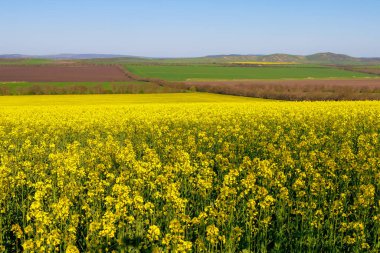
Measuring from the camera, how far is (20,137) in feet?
58.5

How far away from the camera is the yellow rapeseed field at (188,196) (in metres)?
6.34

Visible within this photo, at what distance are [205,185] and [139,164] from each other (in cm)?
224

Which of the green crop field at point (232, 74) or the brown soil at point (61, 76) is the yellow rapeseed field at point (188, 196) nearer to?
the brown soil at point (61, 76)

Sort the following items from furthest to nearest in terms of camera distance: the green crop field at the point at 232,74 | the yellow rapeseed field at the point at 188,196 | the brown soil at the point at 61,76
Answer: the green crop field at the point at 232,74, the brown soil at the point at 61,76, the yellow rapeseed field at the point at 188,196

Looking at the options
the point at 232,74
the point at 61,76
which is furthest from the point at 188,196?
the point at 232,74

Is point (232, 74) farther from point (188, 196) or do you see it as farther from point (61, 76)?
point (188, 196)

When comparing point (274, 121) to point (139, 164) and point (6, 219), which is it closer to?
point (139, 164)

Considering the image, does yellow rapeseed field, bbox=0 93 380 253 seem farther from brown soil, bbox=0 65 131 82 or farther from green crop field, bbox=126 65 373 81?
green crop field, bbox=126 65 373 81

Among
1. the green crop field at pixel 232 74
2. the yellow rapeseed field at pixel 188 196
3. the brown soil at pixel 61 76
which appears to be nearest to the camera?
the yellow rapeseed field at pixel 188 196

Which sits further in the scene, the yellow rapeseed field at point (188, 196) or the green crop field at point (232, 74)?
the green crop field at point (232, 74)

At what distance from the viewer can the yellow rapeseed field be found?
20.8 ft

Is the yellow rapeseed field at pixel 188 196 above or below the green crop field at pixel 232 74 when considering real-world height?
below

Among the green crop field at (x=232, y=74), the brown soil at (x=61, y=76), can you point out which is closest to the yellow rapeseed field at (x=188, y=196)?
the brown soil at (x=61, y=76)

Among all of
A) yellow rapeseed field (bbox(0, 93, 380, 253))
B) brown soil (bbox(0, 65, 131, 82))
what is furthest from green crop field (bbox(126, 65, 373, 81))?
yellow rapeseed field (bbox(0, 93, 380, 253))
